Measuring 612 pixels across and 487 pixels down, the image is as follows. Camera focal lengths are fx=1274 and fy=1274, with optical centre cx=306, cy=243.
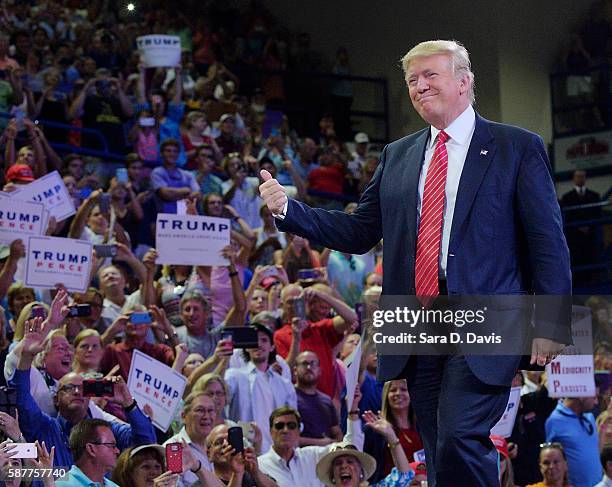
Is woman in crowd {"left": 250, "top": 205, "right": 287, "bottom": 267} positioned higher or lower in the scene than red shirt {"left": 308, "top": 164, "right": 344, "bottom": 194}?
lower

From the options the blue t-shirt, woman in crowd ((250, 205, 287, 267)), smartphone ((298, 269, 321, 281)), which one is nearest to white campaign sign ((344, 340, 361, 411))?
smartphone ((298, 269, 321, 281))

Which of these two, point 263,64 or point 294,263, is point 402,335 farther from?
point 263,64

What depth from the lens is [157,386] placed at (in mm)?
5500

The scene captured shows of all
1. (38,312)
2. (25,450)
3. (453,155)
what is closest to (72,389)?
(38,312)

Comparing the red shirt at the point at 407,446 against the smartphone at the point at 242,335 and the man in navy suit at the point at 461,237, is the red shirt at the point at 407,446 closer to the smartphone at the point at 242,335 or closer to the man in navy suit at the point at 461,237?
the smartphone at the point at 242,335

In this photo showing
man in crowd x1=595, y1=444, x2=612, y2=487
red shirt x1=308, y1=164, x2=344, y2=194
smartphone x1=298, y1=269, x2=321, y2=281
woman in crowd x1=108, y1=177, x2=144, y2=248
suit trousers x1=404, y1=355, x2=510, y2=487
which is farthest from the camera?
red shirt x1=308, y1=164, x2=344, y2=194

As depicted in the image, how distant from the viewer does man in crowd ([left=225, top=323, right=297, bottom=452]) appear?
19.5 feet

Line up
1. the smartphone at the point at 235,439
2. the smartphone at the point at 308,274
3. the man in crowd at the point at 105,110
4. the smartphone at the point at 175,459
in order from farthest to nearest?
the man in crowd at the point at 105,110, the smartphone at the point at 308,274, the smartphone at the point at 235,439, the smartphone at the point at 175,459

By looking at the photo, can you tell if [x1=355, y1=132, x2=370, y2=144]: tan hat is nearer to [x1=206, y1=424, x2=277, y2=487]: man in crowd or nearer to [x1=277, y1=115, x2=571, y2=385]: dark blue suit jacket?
[x1=206, y1=424, x2=277, y2=487]: man in crowd

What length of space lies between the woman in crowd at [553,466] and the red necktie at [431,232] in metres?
3.27

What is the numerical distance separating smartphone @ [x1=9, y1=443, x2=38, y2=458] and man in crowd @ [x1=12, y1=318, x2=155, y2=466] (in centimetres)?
54

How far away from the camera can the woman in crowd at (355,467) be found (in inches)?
211

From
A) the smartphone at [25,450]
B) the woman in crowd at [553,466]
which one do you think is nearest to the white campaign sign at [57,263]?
the smartphone at [25,450]

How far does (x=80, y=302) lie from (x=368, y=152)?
441 cm
